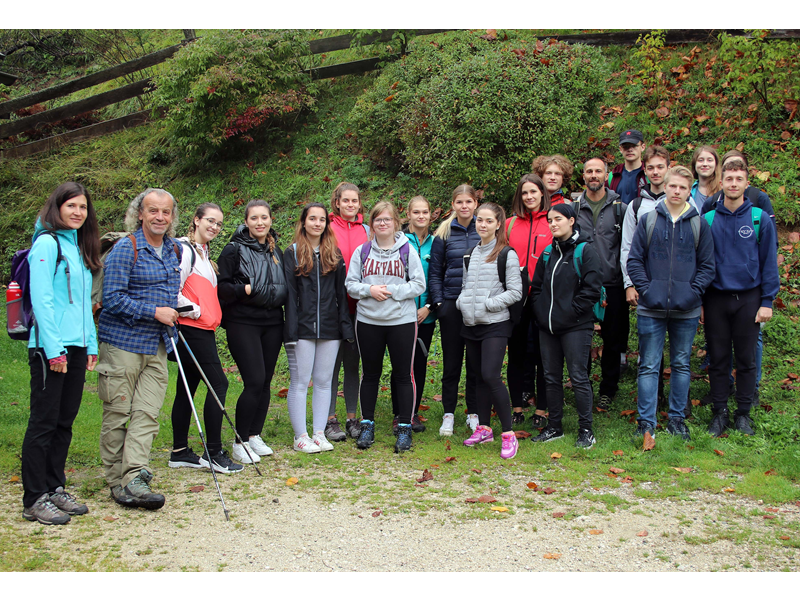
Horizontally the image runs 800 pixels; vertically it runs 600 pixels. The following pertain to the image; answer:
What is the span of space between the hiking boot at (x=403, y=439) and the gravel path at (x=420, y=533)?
32.5 inches

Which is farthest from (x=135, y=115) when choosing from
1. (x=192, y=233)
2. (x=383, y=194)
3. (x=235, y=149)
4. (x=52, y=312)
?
(x=52, y=312)

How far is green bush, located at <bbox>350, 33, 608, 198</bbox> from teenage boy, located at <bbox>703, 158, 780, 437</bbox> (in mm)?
3125

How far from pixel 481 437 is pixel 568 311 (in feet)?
4.38

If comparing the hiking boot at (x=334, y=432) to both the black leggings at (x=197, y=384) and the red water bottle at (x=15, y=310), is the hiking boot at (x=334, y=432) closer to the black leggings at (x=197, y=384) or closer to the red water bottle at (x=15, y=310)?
the black leggings at (x=197, y=384)

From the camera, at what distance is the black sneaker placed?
559cm

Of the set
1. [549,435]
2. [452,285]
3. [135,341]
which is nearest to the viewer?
[135,341]

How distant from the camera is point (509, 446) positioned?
529cm

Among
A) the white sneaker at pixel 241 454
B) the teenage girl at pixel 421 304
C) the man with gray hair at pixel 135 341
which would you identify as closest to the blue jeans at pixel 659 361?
the teenage girl at pixel 421 304

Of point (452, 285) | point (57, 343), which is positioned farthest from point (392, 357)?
point (57, 343)

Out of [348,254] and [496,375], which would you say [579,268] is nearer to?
[496,375]

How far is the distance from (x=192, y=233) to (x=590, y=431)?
3.69 metres

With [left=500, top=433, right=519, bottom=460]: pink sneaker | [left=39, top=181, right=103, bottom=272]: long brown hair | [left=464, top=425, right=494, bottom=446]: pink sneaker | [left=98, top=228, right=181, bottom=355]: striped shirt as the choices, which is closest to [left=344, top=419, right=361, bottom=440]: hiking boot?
[left=464, top=425, right=494, bottom=446]: pink sneaker

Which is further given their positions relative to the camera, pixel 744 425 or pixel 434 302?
pixel 434 302

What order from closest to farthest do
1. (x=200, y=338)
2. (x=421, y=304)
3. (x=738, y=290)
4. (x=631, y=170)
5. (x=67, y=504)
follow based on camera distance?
1. (x=67, y=504)
2. (x=200, y=338)
3. (x=738, y=290)
4. (x=421, y=304)
5. (x=631, y=170)
